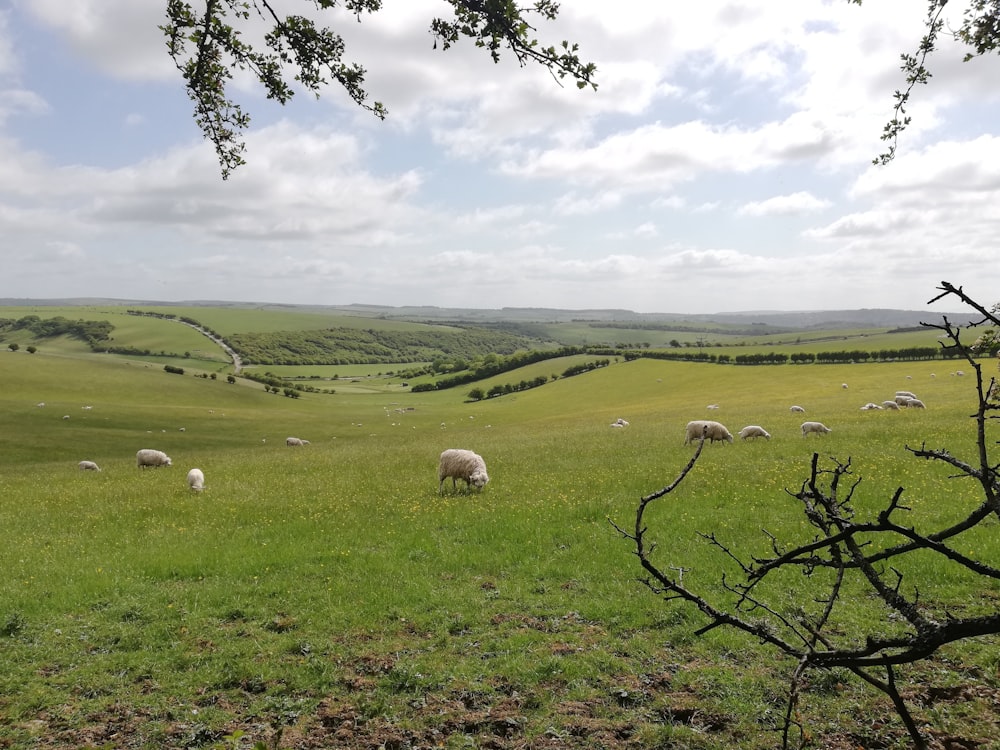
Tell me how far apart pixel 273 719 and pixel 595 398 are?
82.4 metres

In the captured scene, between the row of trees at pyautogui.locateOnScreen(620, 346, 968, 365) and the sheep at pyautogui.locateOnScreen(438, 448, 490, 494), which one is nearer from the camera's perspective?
the sheep at pyautogui.locateOnScreen(438, 448, 490, 494)

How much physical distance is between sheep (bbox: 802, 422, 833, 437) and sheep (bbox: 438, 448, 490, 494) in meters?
18.9

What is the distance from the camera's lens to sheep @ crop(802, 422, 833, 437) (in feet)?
99.1

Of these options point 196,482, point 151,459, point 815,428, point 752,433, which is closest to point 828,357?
point 815,428

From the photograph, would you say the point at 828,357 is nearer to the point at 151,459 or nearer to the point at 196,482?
the point at 151,459

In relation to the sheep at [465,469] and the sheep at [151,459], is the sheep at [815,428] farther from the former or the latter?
the sheep at [151,459]

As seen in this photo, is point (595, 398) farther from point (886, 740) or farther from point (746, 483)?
point (886, 740)

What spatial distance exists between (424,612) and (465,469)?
1119 cm

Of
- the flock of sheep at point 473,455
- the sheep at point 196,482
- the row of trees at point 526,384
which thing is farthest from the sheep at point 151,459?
the row of trees at point 526,384

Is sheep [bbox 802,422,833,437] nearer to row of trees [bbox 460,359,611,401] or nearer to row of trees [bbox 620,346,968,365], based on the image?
row of trees [bbox 620,346,968,365]

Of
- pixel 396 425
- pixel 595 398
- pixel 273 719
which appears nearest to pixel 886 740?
pixel 273 719

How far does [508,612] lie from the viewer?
416 inches

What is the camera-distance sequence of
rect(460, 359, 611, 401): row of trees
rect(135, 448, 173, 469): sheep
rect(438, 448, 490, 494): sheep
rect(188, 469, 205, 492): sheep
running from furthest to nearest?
rect(460, 359, 611, 401): row of trees
rect(135, 448, 173, 469): sheep
rect(188, 469, 205, 492): sheep
rect(438, 448, 490, 494): sheep

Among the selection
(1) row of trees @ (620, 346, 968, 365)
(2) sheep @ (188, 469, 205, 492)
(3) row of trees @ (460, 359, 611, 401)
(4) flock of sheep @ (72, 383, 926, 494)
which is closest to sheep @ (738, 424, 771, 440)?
(4) flock of sheep @ (72, 383, 926, 494)
